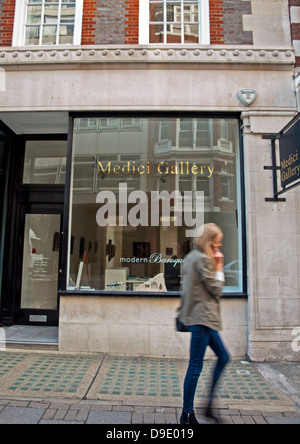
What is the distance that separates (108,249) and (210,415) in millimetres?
3312

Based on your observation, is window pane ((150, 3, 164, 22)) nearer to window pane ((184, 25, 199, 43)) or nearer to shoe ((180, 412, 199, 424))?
window pane ((184, 25, 199, 43))

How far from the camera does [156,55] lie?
5.42 metres

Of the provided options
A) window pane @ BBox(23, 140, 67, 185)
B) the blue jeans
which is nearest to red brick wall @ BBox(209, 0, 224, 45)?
window pane @ BBox(23, 140, 67, 185)

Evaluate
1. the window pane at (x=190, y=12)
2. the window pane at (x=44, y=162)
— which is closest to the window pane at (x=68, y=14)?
the window pane at (x=190, y=12)

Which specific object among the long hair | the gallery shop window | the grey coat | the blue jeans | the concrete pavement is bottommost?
the concrete pavement

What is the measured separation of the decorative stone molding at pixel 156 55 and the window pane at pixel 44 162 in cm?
172

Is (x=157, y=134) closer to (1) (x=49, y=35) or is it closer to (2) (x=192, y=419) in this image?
(1) (x=49, y=35)

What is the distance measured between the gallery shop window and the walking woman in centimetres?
246

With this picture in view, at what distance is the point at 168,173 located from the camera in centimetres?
567

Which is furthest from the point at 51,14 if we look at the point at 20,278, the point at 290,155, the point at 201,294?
the point at 201,294

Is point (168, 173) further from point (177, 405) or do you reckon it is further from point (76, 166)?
point (177, 405)

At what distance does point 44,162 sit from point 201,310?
5.32m

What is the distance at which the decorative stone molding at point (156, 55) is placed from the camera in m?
5.36

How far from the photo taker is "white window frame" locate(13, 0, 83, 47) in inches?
223
